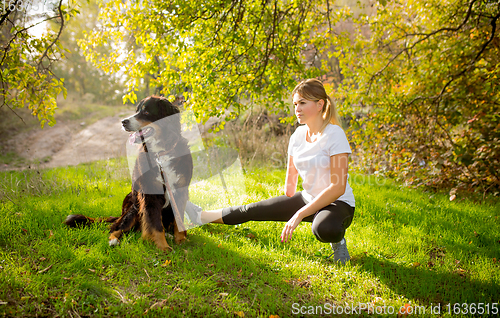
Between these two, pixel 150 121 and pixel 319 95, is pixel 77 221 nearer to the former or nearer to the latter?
pixel 150 121

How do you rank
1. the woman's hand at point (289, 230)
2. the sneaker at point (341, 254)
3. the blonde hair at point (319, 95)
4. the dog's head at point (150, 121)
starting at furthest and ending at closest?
1. the dog's head at point (150, 121)
2. the sneaker at point (341, 254)
3. the blonde hair at point (319, 95)
4. the woman's hand at point (289, 230)

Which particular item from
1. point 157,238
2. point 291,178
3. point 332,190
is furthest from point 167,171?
point 332,190

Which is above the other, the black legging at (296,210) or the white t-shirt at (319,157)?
the white t-shirt at (319,157)

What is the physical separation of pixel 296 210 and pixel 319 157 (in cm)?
63

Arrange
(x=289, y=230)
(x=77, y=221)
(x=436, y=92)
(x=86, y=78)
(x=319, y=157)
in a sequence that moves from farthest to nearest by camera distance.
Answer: (x=86, y=78), (x=436, y=92), (x=77, y=221), (x=319, y=157), (x=289, y=230)

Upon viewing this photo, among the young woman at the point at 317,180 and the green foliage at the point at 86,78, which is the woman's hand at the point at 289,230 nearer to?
the young woman at the point at 317,180

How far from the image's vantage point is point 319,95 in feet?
7.96

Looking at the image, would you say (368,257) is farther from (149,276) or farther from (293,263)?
(149,276)

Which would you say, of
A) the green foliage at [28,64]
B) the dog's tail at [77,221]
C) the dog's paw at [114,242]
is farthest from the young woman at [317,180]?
the green foliage at [28,64]

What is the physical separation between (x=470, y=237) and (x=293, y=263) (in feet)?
7.18

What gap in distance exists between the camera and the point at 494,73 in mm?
3748

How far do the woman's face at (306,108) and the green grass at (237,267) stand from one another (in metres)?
1.38

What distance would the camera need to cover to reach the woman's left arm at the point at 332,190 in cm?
221

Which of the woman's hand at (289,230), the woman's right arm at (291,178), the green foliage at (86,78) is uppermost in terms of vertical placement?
the green foliage at (86,78)
